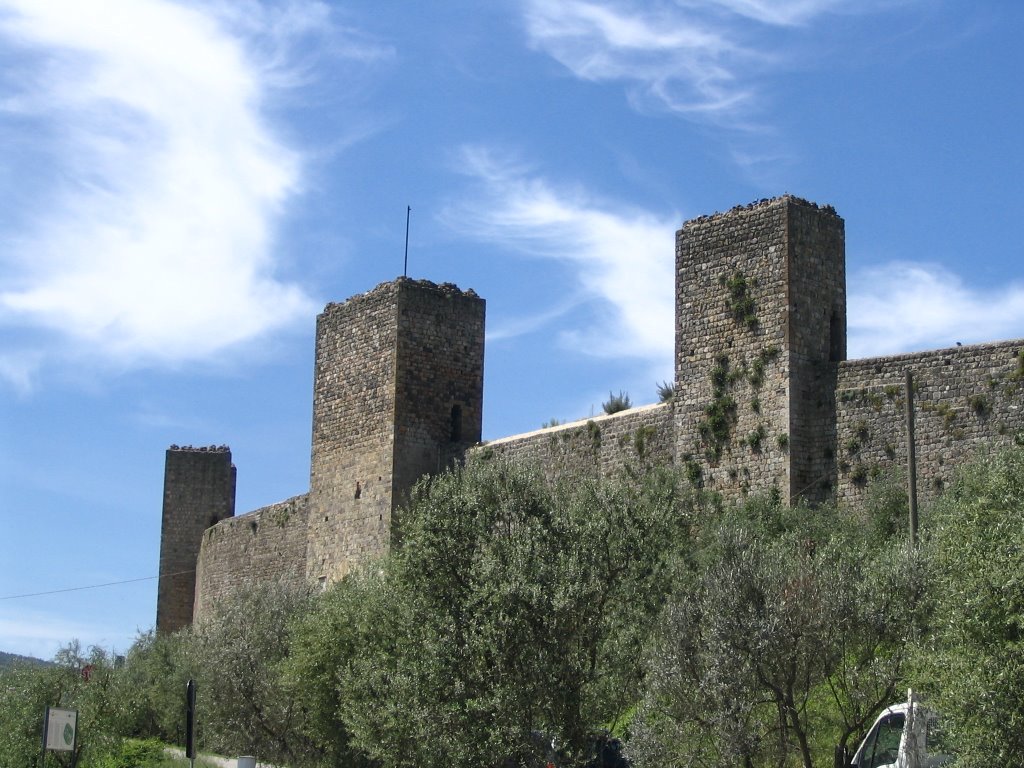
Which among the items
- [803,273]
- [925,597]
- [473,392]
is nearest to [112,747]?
[473,392]

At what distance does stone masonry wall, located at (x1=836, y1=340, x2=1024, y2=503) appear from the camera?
23516 mm

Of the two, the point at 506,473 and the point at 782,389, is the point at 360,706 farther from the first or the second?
the point at 782,389

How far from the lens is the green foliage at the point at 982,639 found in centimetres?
1465

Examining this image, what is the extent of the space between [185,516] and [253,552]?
33.5 ft

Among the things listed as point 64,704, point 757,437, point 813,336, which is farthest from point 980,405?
point 64,704

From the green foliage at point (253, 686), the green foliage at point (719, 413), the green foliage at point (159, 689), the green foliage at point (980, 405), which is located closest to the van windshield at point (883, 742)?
the green foliage at point (980, 405)

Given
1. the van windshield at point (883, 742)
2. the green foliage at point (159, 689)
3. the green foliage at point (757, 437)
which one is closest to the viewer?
the van windshield at point (883, 742)

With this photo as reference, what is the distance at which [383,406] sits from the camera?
111ft

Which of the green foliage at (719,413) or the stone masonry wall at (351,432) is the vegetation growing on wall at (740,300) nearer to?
the green foliage at (719,413)

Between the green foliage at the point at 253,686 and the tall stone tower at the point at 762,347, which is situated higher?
the tall stone tower at the point at 762,347

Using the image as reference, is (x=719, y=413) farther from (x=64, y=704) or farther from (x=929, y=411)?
(x=64, y=704)

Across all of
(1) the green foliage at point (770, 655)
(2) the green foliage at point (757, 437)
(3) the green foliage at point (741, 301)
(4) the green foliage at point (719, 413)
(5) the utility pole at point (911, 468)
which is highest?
(3) the green foliage at point (741, 301)

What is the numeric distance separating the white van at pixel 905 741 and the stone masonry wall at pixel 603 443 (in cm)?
1106

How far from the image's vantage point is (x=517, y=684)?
20.0m
